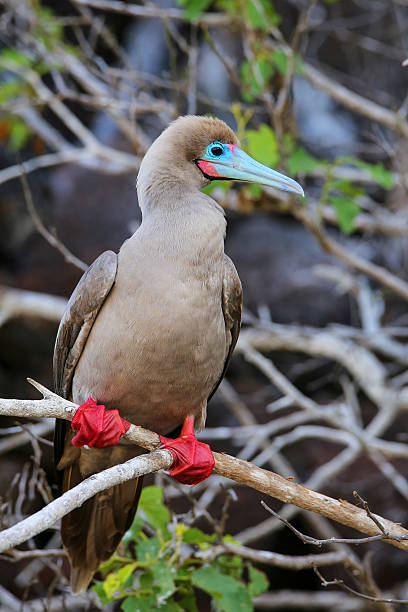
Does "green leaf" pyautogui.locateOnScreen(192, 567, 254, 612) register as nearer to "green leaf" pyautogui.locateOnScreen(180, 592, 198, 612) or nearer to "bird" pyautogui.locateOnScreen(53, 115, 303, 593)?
"green leaf" pyautogui.locateOnScreen(180, 592, 198, 612)

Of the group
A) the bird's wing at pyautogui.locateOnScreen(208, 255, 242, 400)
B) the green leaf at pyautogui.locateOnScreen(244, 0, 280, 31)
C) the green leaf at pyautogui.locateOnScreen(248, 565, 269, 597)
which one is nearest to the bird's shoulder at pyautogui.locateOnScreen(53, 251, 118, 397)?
the bird's wing at pyautogui.locateOnScreen(208, 255, 242, 400)

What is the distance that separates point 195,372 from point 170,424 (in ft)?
1.22

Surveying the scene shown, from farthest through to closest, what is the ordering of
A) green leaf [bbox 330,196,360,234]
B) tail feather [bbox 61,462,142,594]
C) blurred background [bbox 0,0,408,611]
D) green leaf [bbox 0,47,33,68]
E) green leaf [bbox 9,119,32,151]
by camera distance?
green leaf [bbox 9,119,32,151] < green leaf [bbox 0,47,33,68] < blurred background [bbox 0,0,408,611] < green leaf [bbox 330,196,360,234] < tail feather [bbox 61,462,142,594]

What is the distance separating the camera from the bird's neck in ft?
9.39

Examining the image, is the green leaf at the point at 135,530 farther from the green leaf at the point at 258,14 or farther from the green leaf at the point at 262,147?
the green leaf at the point at 258,14

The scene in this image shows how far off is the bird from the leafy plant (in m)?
0.24

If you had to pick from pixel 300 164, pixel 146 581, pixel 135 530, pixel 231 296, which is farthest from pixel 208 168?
pixel 146 581

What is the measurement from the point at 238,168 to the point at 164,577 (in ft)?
5.52

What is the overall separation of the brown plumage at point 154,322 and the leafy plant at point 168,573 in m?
0.28

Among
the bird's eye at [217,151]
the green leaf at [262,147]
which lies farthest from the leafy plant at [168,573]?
the green leaf at [262,147]

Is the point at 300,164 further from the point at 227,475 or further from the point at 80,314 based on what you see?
the point at 227,475

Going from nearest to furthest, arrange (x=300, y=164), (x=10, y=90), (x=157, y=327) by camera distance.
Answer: (x=157, y=327), (x=300, y=164), (x=10, y=90)

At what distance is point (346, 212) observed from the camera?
160 inches

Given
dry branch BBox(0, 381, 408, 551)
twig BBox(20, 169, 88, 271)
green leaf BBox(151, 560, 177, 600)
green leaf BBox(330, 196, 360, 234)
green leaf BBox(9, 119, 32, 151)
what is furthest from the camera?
green leaf BBox(9, 119, 32, 151)
